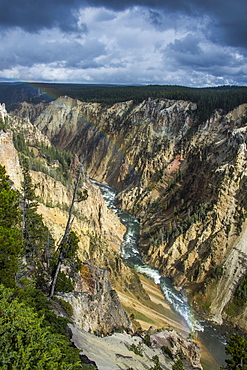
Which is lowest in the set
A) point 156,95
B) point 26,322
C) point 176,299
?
point 176,299

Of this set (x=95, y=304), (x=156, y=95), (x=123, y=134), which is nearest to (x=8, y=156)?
(x=95, y=304)

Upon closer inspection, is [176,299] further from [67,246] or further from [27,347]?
[27,347]

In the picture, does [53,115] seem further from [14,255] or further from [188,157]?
[14,255]

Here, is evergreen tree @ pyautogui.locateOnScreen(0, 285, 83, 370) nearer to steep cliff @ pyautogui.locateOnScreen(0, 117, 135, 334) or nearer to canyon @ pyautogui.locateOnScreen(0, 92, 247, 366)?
steep cliff @ pyautogui.locateOnScreen(0, 117, 135, 334)

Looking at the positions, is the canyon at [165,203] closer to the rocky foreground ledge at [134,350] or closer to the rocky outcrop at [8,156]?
the rocky outcrop at [8,156]

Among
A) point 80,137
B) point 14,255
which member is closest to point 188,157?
point 80,137

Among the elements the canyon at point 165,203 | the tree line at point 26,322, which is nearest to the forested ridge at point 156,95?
the canyon at point 165,203
